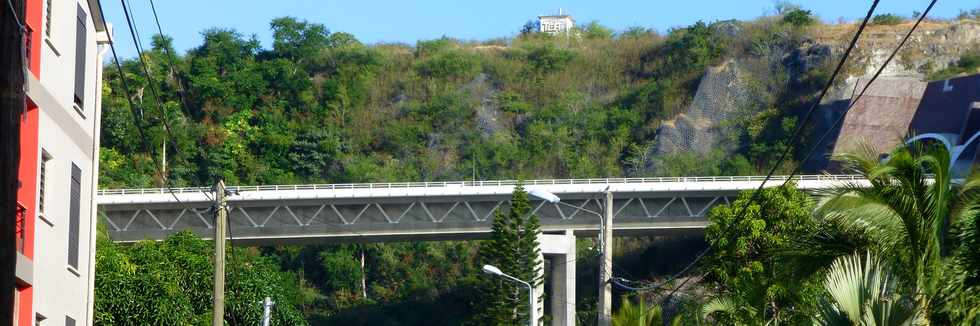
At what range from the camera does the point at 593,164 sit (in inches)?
4161

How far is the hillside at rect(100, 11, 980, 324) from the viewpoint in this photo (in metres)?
95.7

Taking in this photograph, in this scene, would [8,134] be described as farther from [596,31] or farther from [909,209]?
[596,31]

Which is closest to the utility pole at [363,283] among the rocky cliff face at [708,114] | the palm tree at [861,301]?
the rocky cliff face at [708,114]

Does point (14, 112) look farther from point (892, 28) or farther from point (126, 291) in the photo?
point (892, 28)

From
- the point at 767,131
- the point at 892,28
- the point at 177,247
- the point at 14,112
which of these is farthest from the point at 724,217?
the point at 892,28

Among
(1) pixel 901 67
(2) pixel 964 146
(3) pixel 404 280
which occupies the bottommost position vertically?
(3) pixel 404 280

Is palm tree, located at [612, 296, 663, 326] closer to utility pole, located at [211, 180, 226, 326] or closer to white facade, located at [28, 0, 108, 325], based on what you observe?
utility pole, located at [211, 180, 226, 326]

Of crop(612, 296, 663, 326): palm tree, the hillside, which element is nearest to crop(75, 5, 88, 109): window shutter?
crop(612, 296, 663, 326): palm tree

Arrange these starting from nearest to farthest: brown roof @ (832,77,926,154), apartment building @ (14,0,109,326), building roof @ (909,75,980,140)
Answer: apartment building @ (14,0,109,326), building roof @ (909,75,980,140), brown roof @ (832,77,926,154)

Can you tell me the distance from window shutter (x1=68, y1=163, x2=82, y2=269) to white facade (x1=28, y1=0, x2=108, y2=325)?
0.04 ft

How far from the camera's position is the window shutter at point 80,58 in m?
22.1

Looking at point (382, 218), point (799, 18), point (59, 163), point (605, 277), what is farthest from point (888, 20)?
point (59, 163)

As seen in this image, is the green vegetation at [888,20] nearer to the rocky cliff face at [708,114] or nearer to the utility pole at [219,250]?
the rocky cliff face at [708,114]

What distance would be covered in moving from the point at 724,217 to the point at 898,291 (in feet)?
111
